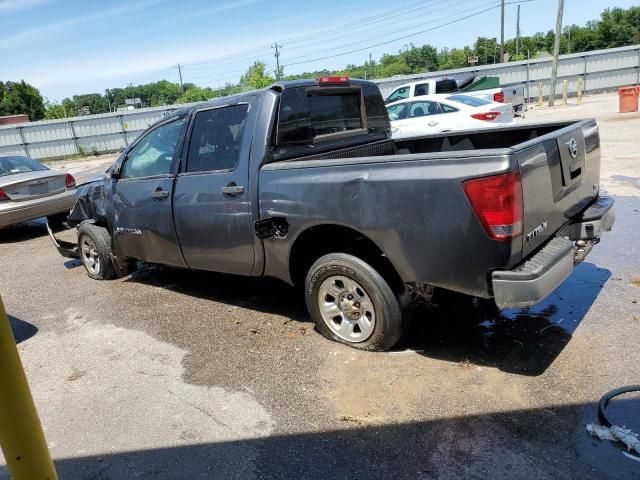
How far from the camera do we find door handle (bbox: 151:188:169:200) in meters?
5.08

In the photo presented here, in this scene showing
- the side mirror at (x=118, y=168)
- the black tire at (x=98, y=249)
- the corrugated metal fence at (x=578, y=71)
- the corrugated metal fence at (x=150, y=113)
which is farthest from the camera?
the corrugated metal fence at (x=578, y=71)

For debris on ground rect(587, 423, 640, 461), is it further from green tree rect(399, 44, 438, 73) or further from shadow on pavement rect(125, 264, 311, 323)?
green tree rect(399, 44, 438, 73)

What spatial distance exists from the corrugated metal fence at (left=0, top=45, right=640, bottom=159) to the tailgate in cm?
2371

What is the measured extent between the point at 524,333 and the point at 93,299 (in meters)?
4.50

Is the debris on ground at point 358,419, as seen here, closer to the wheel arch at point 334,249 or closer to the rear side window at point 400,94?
the wheel arch at point 334,249

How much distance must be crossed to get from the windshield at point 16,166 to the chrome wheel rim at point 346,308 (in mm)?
8267

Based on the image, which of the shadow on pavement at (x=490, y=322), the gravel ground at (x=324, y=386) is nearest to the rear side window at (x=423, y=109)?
the gravel ground at (x=324, y=386)

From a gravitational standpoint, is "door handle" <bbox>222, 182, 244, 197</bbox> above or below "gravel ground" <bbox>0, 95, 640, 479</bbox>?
above

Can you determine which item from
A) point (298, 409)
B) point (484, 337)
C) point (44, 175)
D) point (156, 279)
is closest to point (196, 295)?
point (156, 279)

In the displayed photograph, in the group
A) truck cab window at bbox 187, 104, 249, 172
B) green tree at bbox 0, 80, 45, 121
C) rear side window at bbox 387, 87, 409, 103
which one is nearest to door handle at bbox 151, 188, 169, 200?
truck cab window at bbox 187, 104, 249, 172

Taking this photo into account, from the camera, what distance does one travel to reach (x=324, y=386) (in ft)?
12.1

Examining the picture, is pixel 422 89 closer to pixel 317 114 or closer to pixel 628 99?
pixel 628 99

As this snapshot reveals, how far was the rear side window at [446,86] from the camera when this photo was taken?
63.4ft

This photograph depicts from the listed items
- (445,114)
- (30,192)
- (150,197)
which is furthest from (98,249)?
(445,114)
